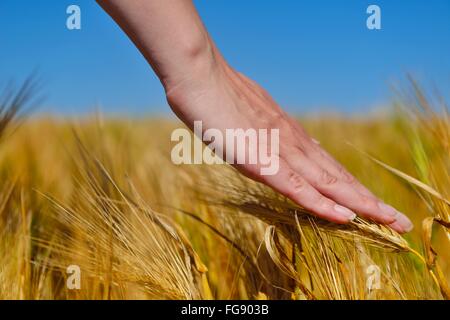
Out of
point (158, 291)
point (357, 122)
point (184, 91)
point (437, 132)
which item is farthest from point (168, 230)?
point (357, 122)

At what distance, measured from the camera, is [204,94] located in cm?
87

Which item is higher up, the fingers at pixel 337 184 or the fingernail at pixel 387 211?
the fingers at pixel 337 184

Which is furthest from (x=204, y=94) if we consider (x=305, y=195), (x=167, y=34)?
(x=305, y=195)

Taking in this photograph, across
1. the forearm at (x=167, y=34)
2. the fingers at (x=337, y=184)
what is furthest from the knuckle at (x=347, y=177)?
the forearm at (x=167, y=34)

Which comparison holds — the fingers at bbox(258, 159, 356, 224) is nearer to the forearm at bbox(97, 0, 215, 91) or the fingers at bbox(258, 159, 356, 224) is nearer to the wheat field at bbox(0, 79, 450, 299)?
the wheat field at bbox(0, 79, 450, 299)

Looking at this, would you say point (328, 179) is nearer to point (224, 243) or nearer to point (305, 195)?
point (305, 195)

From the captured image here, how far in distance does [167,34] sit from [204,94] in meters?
0.10

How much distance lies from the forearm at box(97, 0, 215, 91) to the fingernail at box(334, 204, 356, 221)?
280 mm

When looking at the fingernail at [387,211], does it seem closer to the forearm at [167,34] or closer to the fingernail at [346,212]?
the fingernail at [346,212]

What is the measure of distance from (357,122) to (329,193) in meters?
2.99

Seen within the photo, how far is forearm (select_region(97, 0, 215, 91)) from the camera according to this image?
33.2 inches

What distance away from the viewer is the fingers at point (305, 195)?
0.79 m
